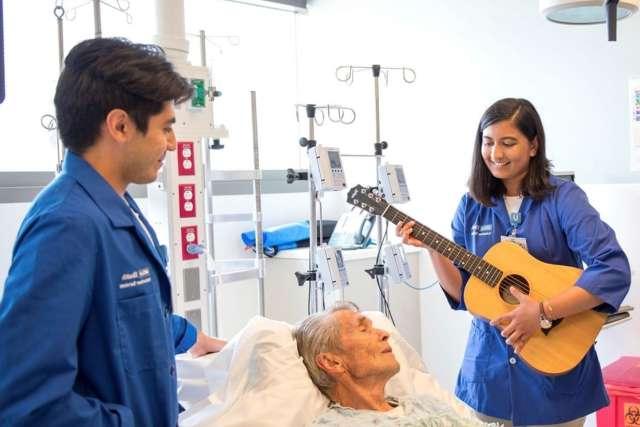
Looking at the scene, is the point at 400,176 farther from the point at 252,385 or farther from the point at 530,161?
the point at 252,385

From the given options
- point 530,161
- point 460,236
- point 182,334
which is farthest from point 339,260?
point 182,334

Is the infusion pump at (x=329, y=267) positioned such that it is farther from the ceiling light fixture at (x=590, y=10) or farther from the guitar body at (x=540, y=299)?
the ceiling light fixture at (x=590, y=10)

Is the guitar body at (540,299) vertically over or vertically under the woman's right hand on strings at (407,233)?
under

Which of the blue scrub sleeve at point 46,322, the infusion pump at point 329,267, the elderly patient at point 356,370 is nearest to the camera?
the blue scrub sleeve at point 46,322

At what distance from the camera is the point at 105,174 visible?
3.48 feet

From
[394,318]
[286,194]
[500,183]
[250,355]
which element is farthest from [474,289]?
[286,194]

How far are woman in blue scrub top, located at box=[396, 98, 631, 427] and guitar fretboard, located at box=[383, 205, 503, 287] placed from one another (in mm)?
29

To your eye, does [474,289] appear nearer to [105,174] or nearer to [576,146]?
[105,174]

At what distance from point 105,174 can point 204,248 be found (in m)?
1.50

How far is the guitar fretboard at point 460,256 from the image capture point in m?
2.03

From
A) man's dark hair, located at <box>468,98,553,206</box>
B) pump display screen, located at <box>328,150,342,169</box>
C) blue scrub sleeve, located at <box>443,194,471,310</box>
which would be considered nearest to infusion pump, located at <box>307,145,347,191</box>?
pump display screen, located at <box>328,150,342,169</box>

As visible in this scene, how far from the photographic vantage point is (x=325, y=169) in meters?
2.96

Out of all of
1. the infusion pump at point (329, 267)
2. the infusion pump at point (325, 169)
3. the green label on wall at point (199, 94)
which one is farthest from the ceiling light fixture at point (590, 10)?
the infusion pump at point (329, 267)

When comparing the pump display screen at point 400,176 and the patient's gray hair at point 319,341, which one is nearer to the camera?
the patient's gray hair at point 319,341
